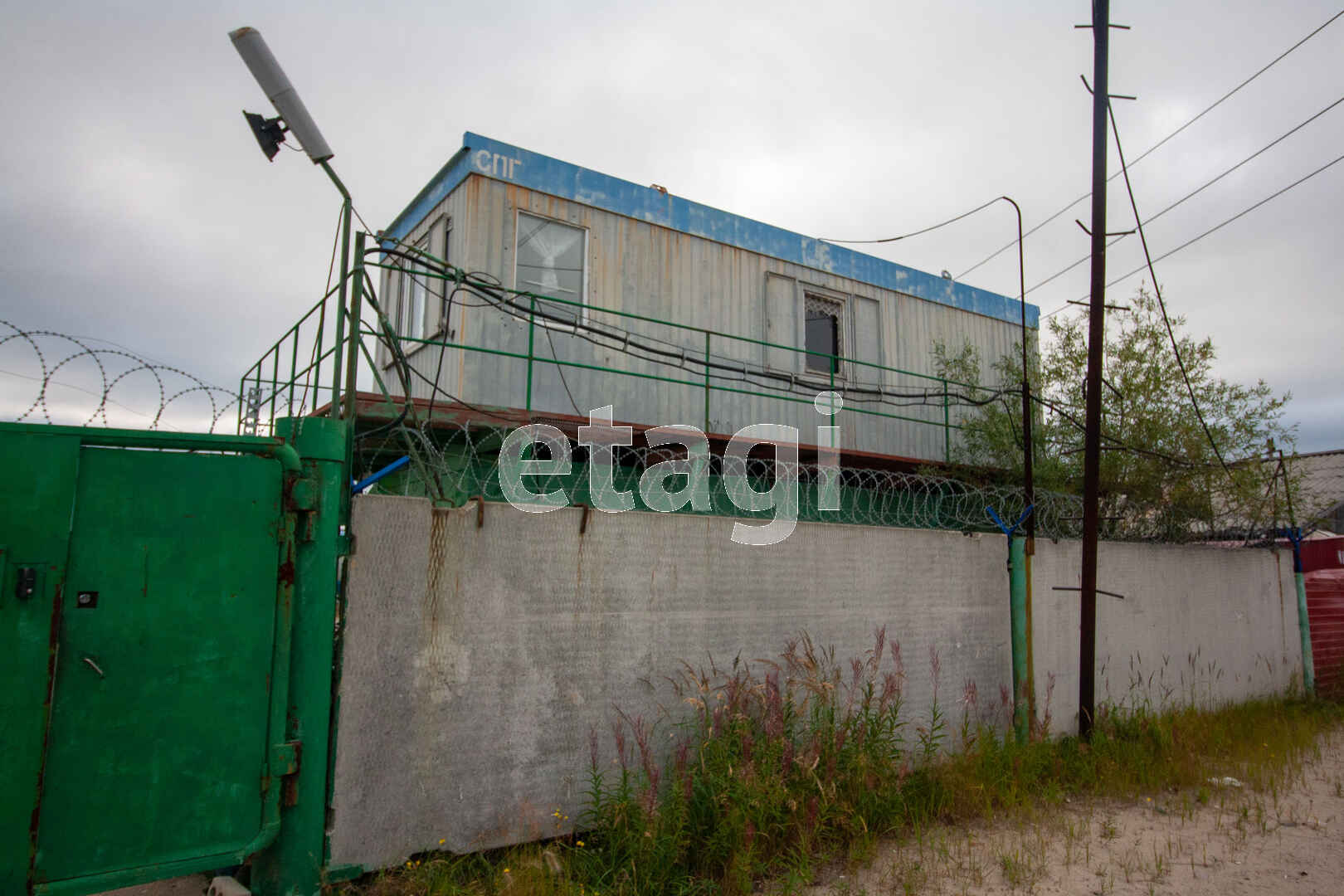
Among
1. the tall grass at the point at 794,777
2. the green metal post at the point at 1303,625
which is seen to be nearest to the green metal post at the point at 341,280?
the tall grass at the point at 794,777

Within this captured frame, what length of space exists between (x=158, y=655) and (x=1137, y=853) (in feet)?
18.8

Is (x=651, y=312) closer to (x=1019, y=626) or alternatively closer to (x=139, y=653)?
(x=1019, y=626)

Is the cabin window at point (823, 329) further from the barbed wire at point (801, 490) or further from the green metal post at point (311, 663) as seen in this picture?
the green metal post at point (311, 663)

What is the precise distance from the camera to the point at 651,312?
9.52 meters

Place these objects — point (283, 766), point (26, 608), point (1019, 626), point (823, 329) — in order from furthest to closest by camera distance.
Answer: point (823, 329), point (1019, 626), point (283, 766), point (26, 608)

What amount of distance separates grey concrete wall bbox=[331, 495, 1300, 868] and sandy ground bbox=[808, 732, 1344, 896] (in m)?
1.25

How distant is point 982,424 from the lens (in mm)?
10688

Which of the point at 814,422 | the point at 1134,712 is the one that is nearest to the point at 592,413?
the point at 814,422

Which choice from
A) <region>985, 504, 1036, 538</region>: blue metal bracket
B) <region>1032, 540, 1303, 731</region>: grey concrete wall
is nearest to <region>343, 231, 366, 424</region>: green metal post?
<region>985, 504, 1036, 538</region>: blue metal bracket

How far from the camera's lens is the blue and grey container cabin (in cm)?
837

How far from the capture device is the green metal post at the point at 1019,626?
7.13 metres

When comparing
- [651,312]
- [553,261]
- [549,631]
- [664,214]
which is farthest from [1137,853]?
[664,214]

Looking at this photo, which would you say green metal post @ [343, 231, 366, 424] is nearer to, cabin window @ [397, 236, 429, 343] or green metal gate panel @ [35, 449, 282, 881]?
green metal gate panel @ [35, 449, 282, 881]

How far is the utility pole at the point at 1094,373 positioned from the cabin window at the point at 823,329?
3.83 meters
